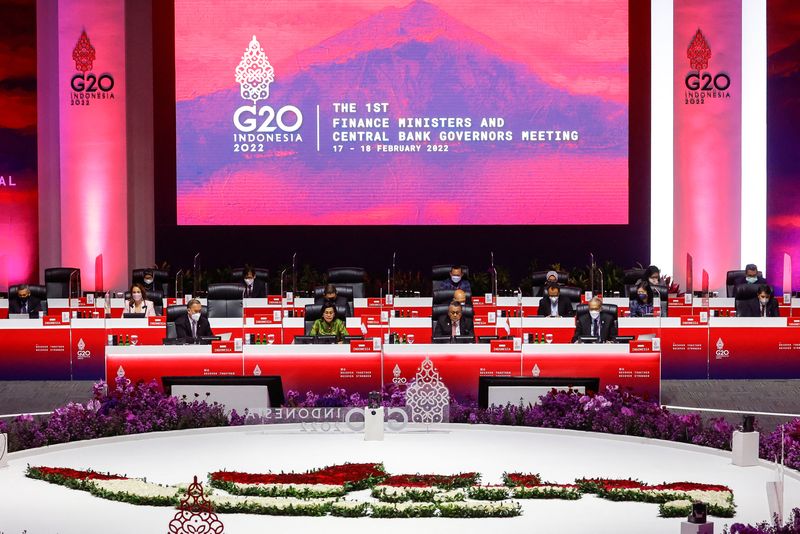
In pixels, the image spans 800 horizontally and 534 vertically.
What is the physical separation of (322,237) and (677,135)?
5.65 metres

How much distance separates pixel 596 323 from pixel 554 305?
6.83ft

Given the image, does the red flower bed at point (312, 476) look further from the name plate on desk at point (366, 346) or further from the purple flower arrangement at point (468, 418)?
the name plate on desk at point (366, 346)

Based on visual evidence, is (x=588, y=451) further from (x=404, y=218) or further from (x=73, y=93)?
(x=73, y=93)

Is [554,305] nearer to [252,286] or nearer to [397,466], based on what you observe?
[252,286]

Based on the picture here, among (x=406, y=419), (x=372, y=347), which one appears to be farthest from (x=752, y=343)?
(x=406, y=419)

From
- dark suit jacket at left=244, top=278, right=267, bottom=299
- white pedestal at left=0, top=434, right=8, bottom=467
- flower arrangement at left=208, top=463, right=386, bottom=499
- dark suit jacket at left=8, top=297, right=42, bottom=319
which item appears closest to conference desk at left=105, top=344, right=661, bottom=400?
white pedestal at left=0, top=434, right=8, bottom=467

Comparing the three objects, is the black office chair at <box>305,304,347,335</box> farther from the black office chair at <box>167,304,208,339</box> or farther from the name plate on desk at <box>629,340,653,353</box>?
the name plate on desk at <box>629,340,653,353</box>

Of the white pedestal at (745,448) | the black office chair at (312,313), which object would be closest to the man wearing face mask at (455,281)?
the black office chair at (312,313)

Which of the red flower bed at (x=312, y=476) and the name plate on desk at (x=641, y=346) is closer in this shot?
the red flower bed at (x=312, y=476)

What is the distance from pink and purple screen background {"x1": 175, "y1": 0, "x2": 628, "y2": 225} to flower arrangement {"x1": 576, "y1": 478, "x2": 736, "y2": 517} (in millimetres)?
13757

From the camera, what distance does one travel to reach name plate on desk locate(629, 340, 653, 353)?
12203mm

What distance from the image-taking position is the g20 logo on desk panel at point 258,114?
67.8ft

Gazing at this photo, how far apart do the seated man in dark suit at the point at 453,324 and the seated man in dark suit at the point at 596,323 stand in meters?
1.07

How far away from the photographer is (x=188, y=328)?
1358 centimetres
